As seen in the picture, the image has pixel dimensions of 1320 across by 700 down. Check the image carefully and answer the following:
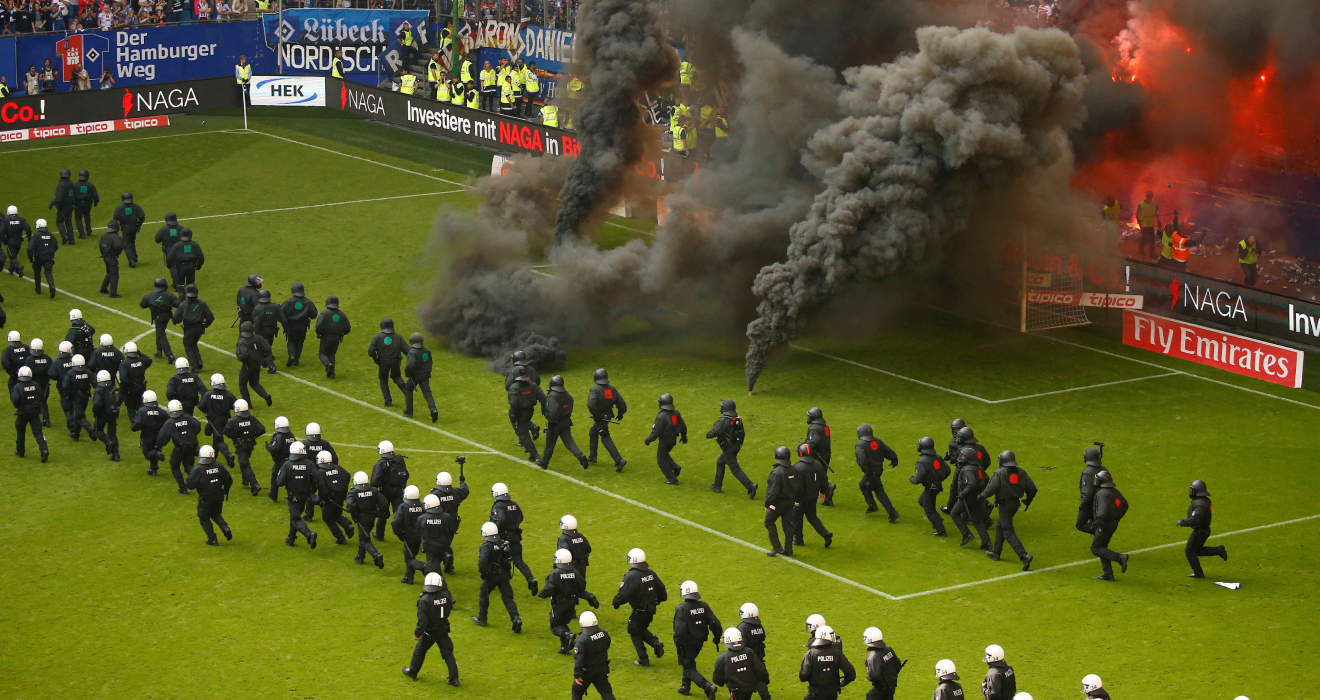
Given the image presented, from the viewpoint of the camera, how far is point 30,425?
24.3m

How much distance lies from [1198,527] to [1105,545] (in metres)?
1.24

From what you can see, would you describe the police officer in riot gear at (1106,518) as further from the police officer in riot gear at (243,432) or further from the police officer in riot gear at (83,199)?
the police officer in riot gear at (83,199)

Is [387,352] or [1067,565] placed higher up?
[387,352]

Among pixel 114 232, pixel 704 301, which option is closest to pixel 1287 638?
pixel 704 301

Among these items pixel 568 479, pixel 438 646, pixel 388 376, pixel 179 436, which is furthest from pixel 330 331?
pixel 438 646

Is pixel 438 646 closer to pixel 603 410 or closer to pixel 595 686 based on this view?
pixel 595 686

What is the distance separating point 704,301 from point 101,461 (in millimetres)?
12747

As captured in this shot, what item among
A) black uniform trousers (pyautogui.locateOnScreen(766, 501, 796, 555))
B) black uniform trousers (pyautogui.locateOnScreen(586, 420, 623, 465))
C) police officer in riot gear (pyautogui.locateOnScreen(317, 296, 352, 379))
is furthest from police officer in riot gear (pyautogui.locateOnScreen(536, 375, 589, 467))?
police officer in riot gear (pyautogui.locateOnScreen(317, 296, 352, 379))

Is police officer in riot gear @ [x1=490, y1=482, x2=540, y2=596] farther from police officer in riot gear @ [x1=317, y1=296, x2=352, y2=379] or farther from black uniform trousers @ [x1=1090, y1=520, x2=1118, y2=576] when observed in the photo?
police officer in riot gear @ [x1=317, y1=296, x2=352, y2=379]

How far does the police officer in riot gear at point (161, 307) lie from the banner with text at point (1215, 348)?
19729 mm

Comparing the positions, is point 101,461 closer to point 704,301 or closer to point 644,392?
point 644,392

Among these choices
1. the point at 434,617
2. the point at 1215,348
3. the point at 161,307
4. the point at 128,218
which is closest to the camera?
the point at 434,617

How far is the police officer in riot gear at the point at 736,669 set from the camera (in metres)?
15.4

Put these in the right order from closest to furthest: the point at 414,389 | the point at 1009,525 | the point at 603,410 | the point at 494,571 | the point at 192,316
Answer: the point at 494,571
the point at 1009,525
the point at 603,410
the point at 414,389
the point at 192,316
